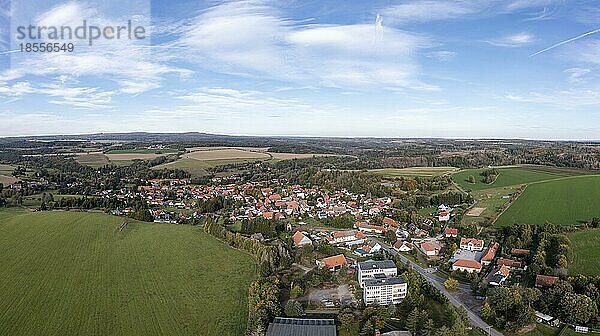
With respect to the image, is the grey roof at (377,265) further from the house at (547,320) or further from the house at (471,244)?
the house at (471,244)

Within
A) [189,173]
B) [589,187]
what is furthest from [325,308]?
[189,173]

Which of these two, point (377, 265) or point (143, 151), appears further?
point (143, 151)

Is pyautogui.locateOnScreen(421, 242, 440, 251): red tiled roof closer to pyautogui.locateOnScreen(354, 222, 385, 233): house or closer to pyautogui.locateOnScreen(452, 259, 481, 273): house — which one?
pyautogui.locateOnScreen(452, 259, 481, 273): house

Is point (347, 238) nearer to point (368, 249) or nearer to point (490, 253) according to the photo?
point (368, 249)

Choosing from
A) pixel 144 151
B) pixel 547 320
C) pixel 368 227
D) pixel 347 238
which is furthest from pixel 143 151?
pixel 547 320

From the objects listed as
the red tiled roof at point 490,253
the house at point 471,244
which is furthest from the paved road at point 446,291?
the house at point 471,244

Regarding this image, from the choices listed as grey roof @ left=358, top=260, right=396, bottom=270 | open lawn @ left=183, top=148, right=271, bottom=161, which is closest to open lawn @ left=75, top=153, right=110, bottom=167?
open lawn @ left=183, top=148, right=271, bottom=161

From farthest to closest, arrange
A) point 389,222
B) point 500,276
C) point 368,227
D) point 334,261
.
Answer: point 389,222 → point 368,227 → point 334,261 → point 500,276
